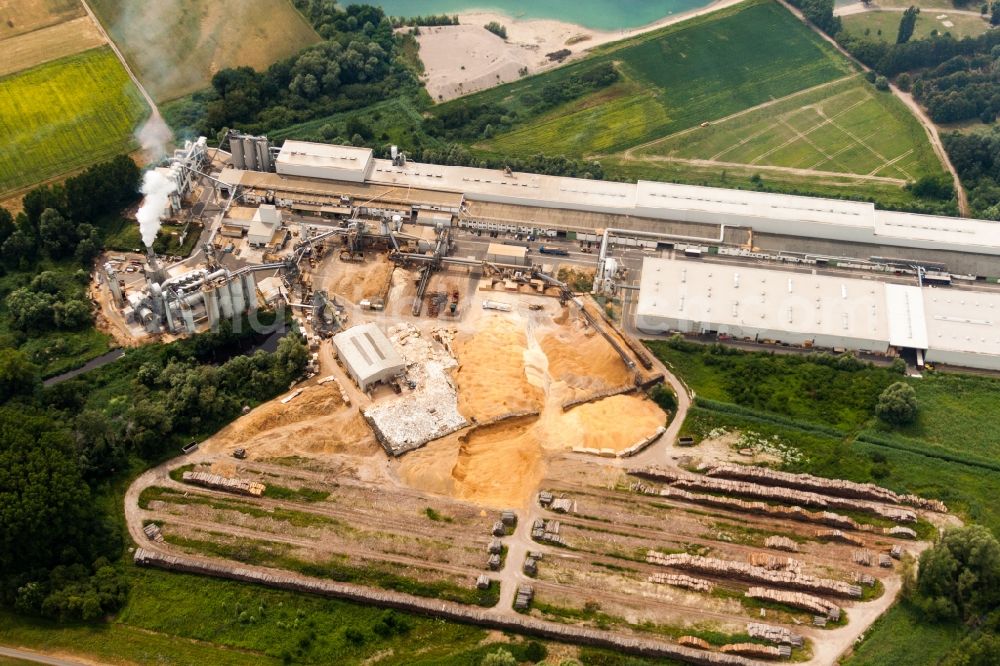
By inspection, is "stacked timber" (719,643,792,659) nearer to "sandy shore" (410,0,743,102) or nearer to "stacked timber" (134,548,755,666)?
"stacked timber" (134,548,755,666)

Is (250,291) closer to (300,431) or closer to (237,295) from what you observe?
(237,295)

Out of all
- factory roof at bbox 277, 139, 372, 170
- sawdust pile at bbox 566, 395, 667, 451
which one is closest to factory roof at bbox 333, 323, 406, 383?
Answer: sawdust pile at bbox 566, 395, 667, 451

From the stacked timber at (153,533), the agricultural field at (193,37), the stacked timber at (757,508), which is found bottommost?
the stacked timber at (757,508)

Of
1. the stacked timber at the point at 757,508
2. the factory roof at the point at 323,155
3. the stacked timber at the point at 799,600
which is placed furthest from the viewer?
the factory roof at the point at 323,155

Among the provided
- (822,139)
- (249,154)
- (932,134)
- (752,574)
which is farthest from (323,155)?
(932,134)

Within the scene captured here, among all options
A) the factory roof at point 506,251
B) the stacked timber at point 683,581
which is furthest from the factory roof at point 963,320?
the factory roof at point 506,251

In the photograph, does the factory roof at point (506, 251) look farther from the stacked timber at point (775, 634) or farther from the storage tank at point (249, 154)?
the stacked timber at point (775, 634)

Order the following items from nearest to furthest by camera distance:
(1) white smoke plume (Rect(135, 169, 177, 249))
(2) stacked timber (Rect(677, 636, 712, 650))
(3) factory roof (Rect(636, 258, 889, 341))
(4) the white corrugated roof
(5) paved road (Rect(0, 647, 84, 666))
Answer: (5) paved road (Rect(0, 647, 84, 666)), (2) stacked timber (Rect(677, 636, 712, 650)), (4) the white corrugated roof, (3) factory roof (Rect(636, 258, 889, 341)), (1) white smoke plume (Rect(135, 169, 177, 249))

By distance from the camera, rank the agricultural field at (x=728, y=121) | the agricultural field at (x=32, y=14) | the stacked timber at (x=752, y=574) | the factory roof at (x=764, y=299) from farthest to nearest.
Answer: the agricultural field at (x=32, y=14) < the agricultural field at (x=728, y=121) < the factory roof at (x=764, y=299) < the stacked timber at (x=752, y=574)
